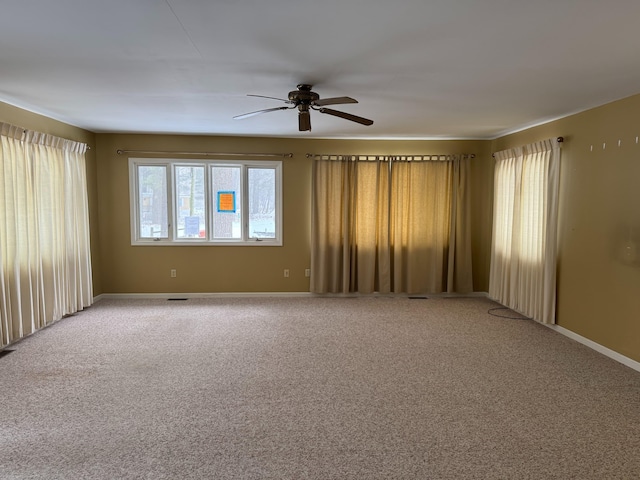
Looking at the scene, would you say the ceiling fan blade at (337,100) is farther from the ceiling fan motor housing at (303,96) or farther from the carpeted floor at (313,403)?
the carpeted floor at (313,403)

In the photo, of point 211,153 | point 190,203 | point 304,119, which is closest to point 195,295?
point 190,203

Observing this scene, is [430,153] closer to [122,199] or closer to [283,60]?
[283,60]

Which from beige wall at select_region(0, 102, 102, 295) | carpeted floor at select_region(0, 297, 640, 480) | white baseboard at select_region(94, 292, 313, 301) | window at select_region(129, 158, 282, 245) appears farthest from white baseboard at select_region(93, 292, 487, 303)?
carpeted floor at select_region(0, 297, 640, 480)

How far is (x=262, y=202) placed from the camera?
6.00 metres

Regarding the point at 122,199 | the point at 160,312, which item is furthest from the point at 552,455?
the point at 122,199

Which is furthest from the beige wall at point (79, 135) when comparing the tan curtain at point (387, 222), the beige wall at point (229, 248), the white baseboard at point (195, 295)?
the tan curtain at point (387, 222)

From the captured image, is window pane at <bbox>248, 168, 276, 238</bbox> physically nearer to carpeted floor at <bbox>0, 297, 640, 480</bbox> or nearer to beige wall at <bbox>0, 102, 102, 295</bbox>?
carpeted floor at <bbox>0, 297, 640, 480</bbox>

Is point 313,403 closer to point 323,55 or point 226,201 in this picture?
point 323,55

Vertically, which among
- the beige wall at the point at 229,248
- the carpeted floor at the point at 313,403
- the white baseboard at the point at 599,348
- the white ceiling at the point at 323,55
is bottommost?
the carpeted floor at the point at 313,403

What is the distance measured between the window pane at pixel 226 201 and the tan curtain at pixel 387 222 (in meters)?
1.16

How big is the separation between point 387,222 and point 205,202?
8.93 feet

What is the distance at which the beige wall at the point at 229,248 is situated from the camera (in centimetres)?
575

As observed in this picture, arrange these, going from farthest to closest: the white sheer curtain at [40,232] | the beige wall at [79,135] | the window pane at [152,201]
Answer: the window pane at [152,201] → the beige wall at [79,135] → the white sheer curtain at [40,232]

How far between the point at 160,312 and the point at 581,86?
16.7 ft
